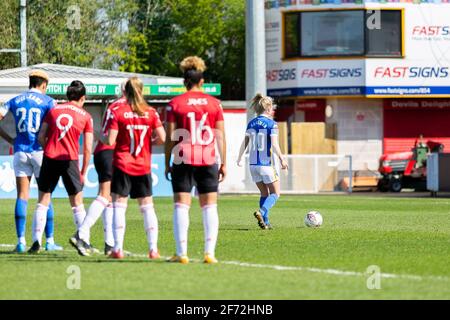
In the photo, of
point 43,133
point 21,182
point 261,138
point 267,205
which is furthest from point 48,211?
point 261,138

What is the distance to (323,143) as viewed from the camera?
156ft

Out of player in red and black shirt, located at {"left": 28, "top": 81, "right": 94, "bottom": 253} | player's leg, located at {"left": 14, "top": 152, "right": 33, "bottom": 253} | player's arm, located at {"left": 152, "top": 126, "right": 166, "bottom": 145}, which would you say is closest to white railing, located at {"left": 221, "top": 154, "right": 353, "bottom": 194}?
player's leg, located at {"left": 14, "top": 152, "right": 33, "bottom": 253}

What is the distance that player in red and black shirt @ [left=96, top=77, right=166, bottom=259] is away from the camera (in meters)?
13.8

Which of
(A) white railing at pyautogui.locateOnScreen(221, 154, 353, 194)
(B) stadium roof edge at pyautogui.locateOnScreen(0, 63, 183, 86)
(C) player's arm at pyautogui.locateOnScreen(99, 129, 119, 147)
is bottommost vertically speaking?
(A) white railing at pyautogui.locateOnScreen(221, 154, 353, 194)

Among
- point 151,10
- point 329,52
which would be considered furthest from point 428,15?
point 151,10

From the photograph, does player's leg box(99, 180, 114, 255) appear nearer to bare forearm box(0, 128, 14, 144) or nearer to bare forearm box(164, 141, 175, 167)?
bare forearm box(164, 141, 175, 167)

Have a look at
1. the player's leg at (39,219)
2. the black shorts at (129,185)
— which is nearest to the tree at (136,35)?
the player's leg at (39,219)

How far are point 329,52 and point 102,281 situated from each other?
39.3 metres

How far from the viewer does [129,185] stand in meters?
13.8

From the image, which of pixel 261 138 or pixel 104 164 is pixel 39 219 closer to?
pixel 104 164

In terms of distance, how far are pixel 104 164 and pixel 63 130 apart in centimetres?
65

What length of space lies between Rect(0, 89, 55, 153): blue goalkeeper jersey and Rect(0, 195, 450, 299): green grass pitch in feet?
4.38

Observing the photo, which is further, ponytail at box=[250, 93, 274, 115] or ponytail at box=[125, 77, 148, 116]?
ponytail at box=[250, 93, 274, 115]
